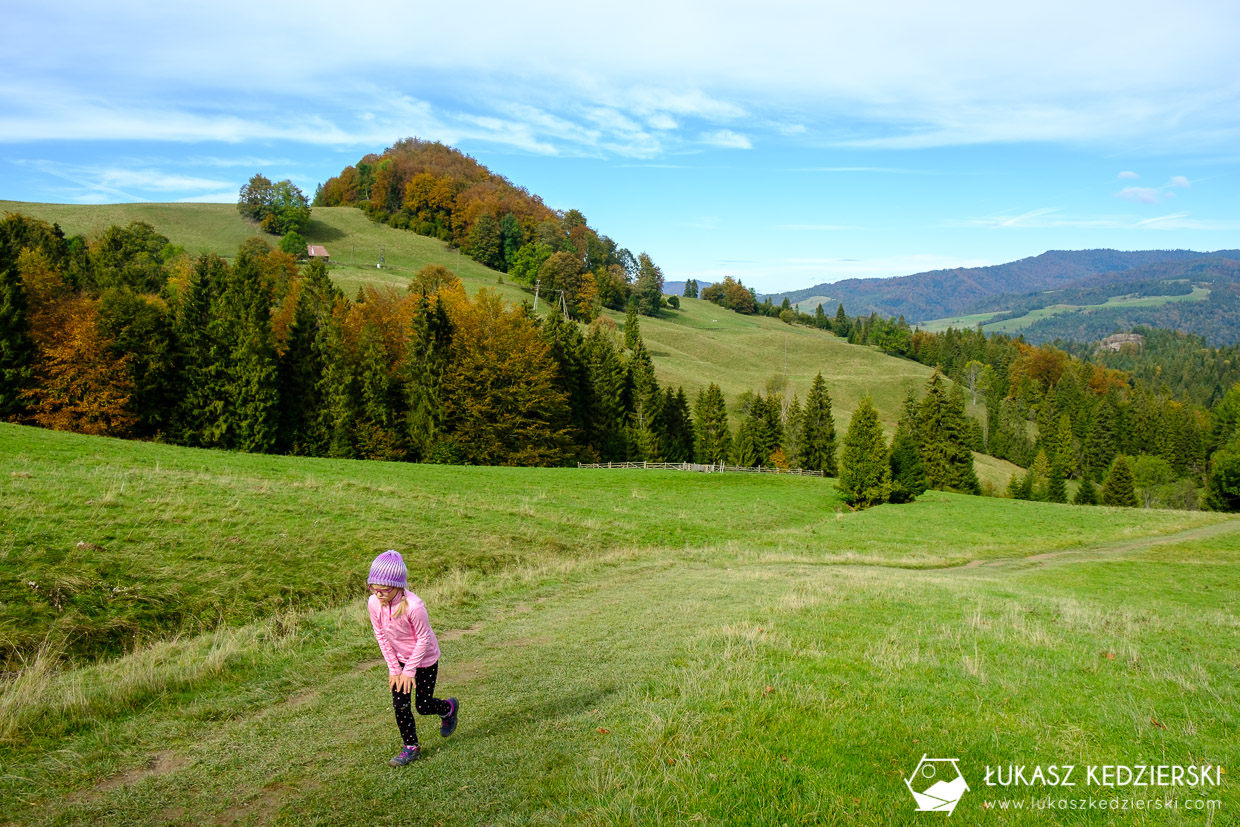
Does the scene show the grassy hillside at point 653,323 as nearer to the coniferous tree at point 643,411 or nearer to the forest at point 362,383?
the forest at point 362,383

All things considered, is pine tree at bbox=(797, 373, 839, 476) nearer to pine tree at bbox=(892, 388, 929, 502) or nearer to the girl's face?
pine tree at bbox=(892, 388, 929, 502)

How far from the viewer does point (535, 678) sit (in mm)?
9188

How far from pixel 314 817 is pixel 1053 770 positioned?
21.2 ft

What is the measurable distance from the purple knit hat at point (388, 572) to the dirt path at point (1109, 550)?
27423mm

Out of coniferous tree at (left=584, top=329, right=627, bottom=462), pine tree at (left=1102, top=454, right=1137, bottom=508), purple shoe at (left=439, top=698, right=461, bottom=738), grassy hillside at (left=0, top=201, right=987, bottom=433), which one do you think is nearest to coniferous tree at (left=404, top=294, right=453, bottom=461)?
coniferous tree at (left=584, top=329, right=627, bottom=462)

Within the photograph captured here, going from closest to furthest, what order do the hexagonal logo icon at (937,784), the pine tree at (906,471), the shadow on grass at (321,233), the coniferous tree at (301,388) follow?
the hexagonal logo icon at (937,784)
the coniferous tree at (301,388)
the pine tree at (906,471)
the shadow on grass at (321,233)

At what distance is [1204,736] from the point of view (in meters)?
6.57

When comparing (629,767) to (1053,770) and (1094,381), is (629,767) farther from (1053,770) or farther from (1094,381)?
(1094,381)

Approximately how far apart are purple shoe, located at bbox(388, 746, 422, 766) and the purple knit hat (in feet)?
5.22

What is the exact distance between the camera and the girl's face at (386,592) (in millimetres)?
6566

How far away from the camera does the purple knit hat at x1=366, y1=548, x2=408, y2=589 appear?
6.50 meters

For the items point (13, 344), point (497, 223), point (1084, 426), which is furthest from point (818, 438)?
point (497, 223)

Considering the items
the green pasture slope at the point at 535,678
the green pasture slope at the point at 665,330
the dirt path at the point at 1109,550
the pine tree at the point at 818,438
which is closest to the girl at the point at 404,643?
the green pasture slope at the point at 535,678

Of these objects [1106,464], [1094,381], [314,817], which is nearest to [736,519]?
[314,817]
